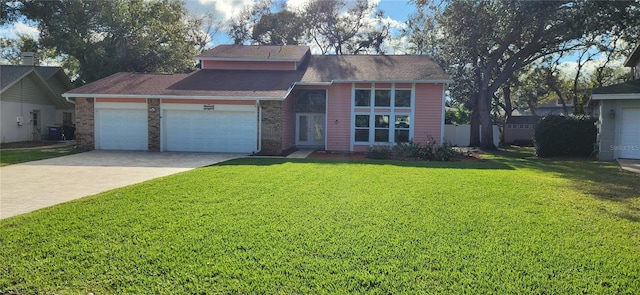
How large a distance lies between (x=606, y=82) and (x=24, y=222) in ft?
135

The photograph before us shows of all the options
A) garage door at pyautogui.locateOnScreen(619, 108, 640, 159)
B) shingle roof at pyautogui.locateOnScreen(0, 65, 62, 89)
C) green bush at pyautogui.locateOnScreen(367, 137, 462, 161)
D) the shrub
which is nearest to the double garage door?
the shrub

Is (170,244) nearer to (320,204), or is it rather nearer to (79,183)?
(320,204)

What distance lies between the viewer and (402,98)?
1797cm

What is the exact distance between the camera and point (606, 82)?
33312mm

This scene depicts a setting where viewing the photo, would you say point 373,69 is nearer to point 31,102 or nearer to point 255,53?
point 255,53

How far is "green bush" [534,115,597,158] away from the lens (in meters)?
16.6

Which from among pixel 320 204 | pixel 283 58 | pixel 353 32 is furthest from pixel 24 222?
pixel 353 32

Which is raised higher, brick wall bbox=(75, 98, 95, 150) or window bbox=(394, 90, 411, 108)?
window bbox=(394, 90, 411, 108)

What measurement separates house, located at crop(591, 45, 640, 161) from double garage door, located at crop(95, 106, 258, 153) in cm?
1390

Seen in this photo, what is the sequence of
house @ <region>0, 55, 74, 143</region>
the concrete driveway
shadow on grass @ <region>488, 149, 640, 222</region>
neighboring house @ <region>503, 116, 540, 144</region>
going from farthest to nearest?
neighboring house @ <region>503, 116, 540, 144</region>
house @ <region>0, 55, 74, 143</region>
the concrete driveway
shadow on grass @ <region>488, 149, 640, 222</region>

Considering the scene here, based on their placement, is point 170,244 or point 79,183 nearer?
point 170,244

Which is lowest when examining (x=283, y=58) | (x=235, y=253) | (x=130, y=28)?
(x=235, y=253)

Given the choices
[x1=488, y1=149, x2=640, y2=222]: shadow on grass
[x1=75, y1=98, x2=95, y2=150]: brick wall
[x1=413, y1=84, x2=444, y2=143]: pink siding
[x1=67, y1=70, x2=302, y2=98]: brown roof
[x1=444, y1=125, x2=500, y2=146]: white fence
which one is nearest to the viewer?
[x1=488, y1=149, x2=640, y2=222]: shadow on grass

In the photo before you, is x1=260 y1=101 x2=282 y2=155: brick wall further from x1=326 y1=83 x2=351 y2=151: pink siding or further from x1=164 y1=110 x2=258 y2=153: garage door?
x1=326 y1=83 x2=351 y2=151: pink siding
